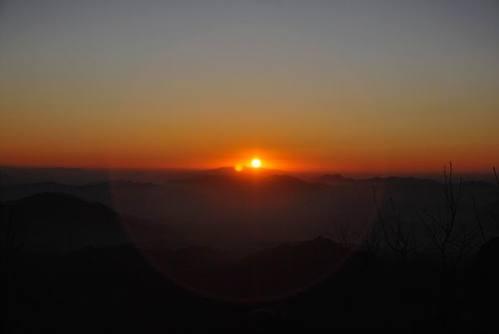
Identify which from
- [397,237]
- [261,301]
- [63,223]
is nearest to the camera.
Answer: [397,237]

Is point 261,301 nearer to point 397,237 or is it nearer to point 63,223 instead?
point 397,237

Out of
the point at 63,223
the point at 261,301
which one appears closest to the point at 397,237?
the point at 261,301

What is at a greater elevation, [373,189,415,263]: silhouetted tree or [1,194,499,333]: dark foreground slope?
[373,189,415,263]: silhouetted tree

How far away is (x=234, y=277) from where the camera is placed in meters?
34.4

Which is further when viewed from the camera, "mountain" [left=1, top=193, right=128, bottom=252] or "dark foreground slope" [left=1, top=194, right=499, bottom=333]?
"mountain" [left=1, top=193, right=128, bottom=252]

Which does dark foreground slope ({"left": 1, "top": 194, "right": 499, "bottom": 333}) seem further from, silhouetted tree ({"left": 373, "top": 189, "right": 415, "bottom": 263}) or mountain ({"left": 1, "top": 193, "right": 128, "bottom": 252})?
mountain ({"left": 1, "top": 193, "right": 128, "bottom": 252})

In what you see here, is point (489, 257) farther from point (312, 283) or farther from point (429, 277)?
point (312, 283)

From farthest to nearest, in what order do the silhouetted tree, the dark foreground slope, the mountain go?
the mountain < the silhouetted tree < the dark foreground slope

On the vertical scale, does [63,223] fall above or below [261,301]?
above

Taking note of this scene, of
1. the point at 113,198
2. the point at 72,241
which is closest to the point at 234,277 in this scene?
the point at 72,241

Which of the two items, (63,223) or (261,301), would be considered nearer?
(261,301)

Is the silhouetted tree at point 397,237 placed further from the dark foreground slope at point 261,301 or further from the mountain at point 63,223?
the mountain at point 63,223

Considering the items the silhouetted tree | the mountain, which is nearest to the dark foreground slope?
the silhouetted tree

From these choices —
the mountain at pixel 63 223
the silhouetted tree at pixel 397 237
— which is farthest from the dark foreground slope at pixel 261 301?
the mountain at pixel 63 223
